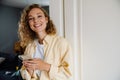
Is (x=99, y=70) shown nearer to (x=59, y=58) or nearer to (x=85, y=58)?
(x=85, y=58)

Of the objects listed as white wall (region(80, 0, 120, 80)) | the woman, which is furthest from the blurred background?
the woman

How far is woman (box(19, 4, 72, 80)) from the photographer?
135cm

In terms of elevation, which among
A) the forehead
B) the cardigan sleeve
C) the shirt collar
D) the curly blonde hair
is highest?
the forehead

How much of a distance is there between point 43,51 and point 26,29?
0.63 ft

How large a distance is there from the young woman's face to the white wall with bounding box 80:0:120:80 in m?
0.30

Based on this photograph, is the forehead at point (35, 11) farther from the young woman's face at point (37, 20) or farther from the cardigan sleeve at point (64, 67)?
the cardigan sleeve at point (64, 67)

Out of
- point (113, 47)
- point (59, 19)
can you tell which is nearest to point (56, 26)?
point (59, 19)

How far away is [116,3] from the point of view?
152 centimetres

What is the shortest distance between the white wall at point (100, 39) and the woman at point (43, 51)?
8.4 inches

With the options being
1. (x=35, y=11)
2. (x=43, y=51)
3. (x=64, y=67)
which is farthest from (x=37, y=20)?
(x=64, y=67)

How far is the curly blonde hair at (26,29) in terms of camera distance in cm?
146

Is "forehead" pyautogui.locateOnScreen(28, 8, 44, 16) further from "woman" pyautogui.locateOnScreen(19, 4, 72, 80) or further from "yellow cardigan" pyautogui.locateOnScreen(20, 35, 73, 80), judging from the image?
"yellow cardigan" pyautogui.locateOnScreen(20, 35, 73, 80)

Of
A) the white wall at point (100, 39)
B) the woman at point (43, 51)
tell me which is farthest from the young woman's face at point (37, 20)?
the white wall at point (100, 39)

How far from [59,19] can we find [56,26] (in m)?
0.05
